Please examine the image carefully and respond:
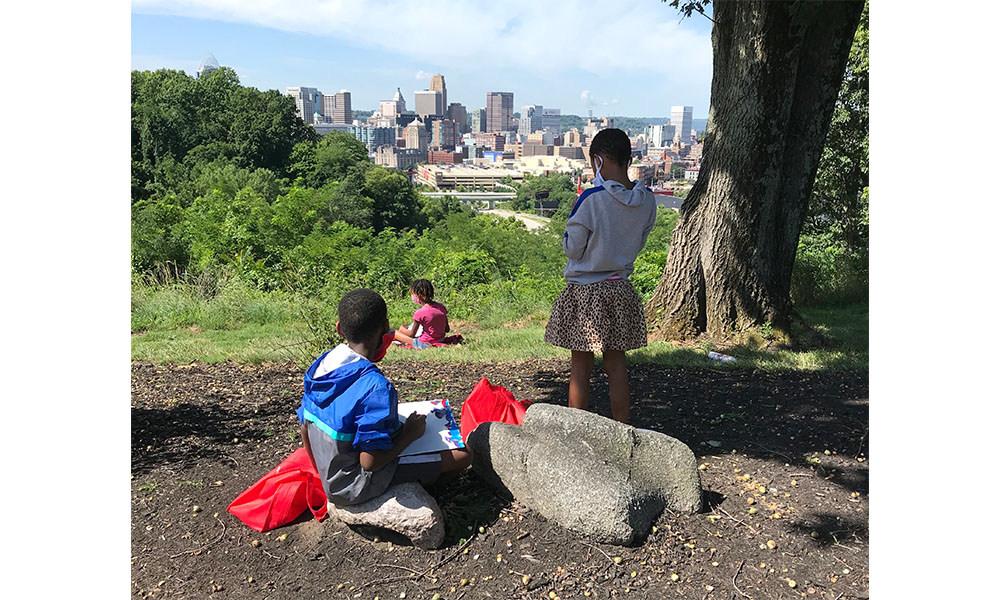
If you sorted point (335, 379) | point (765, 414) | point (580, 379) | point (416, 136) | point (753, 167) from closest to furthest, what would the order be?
point (335, 379)
point (580, 379)
point (765, 414)
point (753, 167)
point (416, 136)

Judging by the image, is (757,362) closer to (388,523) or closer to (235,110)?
(388,523)

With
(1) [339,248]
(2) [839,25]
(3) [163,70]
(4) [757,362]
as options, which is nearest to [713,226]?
(4) [757,362]

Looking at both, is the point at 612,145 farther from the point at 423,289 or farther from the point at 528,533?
the point at 423,289

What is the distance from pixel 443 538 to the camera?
127 inches

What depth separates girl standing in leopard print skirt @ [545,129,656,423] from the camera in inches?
155

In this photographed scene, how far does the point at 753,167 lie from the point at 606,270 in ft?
11.1

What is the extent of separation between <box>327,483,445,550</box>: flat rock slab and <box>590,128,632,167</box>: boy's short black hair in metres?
1.93

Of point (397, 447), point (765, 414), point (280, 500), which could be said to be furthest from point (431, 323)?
point (397, 447)

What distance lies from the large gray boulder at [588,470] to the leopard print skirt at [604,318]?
0.48m

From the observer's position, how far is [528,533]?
3.27 meters

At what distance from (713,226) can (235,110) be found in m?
49.9

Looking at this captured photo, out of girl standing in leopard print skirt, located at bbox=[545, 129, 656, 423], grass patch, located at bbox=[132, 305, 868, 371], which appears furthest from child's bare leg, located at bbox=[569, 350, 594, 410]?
grass patch, located at bbox=[132, 305, 868, 371]

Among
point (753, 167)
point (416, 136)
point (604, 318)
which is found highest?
point (416, 136)

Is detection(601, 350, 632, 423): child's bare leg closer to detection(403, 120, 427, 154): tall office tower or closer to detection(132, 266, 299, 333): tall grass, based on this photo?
detection(132, 266, 299, 333): tall grass
